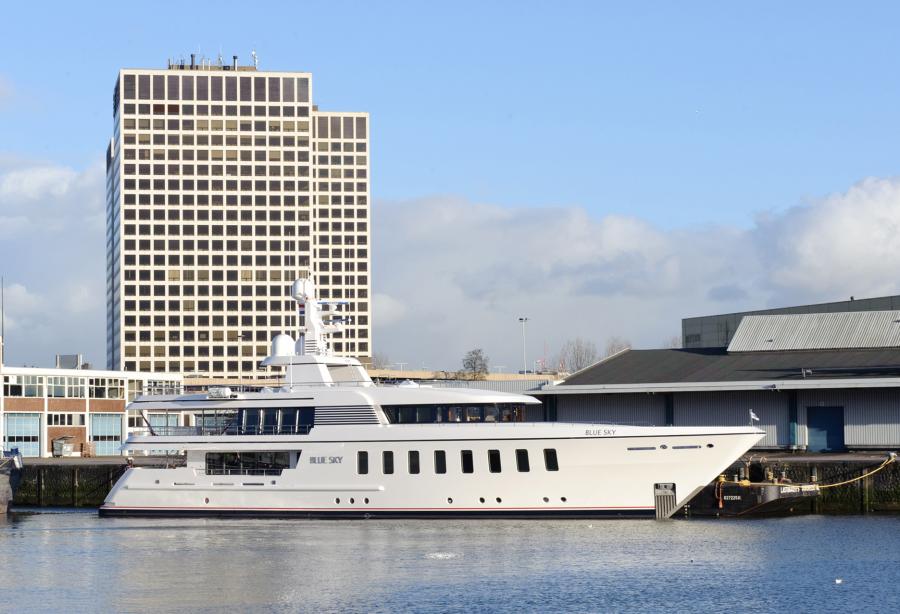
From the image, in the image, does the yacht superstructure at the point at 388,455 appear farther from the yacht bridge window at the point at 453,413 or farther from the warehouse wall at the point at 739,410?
the warehouse wall at the point at 739,410

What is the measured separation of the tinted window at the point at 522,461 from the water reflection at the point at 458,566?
2156 millimetres

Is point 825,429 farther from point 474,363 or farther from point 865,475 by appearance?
point 474,363

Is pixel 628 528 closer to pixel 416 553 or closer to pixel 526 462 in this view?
pixel 526 462

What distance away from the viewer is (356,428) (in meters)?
51.4

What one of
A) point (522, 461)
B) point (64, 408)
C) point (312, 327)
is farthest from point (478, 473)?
point (64, 408)

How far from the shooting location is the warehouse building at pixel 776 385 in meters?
61.2

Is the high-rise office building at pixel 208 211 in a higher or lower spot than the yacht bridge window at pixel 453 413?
higher

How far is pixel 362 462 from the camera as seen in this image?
169ft

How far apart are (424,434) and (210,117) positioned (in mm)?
127797

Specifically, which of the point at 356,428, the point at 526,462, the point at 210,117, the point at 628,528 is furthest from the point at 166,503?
the point at 210,117

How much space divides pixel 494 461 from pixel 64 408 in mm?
48601

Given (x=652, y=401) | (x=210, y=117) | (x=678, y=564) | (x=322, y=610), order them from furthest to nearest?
(x=210, y=117), (x=652, y=401), (x=678, y=564), (x=322, y=610)

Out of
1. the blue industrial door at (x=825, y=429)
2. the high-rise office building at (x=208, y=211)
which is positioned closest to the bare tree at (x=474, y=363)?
the high-rise office building at (x=208, y=211)

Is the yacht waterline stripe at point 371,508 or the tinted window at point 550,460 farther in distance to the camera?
the tinted window at point 550,460
